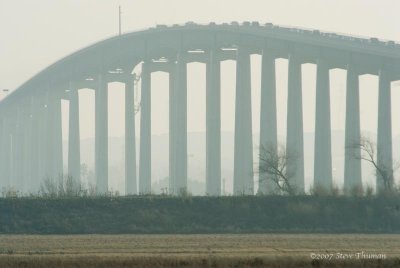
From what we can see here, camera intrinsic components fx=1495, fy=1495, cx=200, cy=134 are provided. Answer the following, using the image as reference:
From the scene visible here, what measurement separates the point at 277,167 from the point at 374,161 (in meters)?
5.56

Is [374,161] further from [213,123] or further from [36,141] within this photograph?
[36,141]

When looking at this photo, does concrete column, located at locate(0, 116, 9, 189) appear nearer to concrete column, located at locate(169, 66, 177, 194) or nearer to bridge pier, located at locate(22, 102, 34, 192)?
bridge pier, located at locate(22, 102, 34, 192)

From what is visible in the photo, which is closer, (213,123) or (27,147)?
(213,123)

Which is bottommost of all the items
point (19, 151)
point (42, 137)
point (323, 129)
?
point (323, 129)

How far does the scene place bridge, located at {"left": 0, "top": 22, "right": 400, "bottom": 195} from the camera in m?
91.4

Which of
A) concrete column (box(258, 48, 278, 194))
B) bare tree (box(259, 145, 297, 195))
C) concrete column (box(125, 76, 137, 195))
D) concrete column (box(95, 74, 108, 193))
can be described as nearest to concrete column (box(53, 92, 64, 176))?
concrete column (box(95, 74, 108, 193))

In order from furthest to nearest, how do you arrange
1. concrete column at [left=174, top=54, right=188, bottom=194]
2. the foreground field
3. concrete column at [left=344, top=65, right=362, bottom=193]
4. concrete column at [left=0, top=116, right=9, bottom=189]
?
1. concrete column at [left=0, top=116, right=9, bottom=189]
2. concrete column at [left=174, top=54, right=188, bottom=194]
3. concrete column at [left=344, top=65, right=362, bottom=193]
4. the foreground field

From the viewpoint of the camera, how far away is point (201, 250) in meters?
46.4

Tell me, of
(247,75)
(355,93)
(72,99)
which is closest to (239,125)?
(247,75)

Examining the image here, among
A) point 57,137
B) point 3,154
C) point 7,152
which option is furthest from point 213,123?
point 7,152

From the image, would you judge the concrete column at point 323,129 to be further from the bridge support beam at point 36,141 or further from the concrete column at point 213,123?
the bridge support beam at point 36,141

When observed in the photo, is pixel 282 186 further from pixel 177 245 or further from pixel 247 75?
pixel 177 245

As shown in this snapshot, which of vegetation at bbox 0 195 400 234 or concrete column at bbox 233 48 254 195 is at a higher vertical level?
concrete column at bbox 233 48 254 195

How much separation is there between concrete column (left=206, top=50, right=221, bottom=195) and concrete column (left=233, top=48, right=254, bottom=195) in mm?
2708
